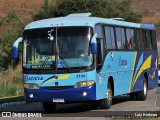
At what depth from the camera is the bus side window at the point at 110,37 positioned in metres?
17.8

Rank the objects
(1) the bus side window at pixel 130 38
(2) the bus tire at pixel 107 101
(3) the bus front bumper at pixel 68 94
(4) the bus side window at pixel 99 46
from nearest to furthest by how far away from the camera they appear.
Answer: (3) the bus front bumper at pixel 68 94 < (4) the bus side window at pixel 99 46 < (2) the bus tire at pixel 107 101 < (1) the bus side window at pixel 130 38

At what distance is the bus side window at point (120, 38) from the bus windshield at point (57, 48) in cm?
306

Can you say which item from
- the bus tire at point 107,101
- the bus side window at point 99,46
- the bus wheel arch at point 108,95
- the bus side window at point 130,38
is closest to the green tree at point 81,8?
the bus side window at point 130,38

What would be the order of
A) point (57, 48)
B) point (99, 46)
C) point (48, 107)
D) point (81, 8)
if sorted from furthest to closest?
point (81, 8) → point (48, 107) → point (99, 46) → point (57, 48)

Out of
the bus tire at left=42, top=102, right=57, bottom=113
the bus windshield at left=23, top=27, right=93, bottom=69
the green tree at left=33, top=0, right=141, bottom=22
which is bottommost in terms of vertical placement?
the bus tire at left=42, top=102, right=57, bottom=113

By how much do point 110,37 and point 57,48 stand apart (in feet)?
9.11

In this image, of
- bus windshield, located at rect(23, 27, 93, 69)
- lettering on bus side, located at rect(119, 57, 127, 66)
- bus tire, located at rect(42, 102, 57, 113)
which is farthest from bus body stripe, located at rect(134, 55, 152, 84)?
bus windshield, located at rect(23, 27, 93, 69)

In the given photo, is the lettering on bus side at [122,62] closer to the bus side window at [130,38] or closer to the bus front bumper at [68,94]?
the bus side window at [130,38]

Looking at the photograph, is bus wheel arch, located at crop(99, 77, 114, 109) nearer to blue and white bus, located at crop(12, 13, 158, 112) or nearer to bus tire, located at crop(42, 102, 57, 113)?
blue and white bus, located at crop(12, 13, 158, 112)

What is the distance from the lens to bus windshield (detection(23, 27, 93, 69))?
16.0m

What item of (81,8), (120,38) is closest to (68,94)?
(120,38)

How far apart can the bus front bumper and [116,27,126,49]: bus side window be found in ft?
11.7

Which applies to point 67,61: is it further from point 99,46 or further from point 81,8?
point 81,8

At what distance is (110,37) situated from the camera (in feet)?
59.7
